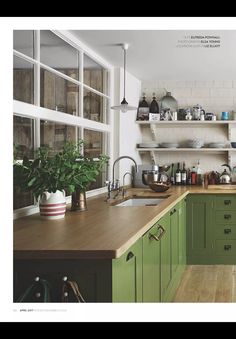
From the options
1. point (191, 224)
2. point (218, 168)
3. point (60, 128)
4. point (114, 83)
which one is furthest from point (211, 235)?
point (60, 128)

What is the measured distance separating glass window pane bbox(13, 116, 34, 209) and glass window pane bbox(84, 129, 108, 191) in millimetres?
548

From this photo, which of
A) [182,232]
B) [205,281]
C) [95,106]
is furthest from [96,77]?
[205,281]

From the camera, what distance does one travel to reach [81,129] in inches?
100.0

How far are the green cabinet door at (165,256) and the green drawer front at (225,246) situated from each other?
1.06 metres

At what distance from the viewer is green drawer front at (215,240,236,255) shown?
3.55 meters

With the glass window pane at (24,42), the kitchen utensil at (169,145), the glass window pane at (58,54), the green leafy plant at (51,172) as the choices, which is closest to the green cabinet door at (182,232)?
the kitchen utensil at (169,145)

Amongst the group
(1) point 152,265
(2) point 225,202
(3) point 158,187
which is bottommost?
(1) point 152,265

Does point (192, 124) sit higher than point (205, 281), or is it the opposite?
point (192, 124)

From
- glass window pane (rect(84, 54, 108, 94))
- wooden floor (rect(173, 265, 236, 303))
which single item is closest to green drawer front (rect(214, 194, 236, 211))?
wooden floor (rect(173, 265, 236, 303))

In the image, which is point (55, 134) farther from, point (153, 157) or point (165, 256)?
point (153, 157)

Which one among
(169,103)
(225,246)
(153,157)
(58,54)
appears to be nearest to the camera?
(58,54)

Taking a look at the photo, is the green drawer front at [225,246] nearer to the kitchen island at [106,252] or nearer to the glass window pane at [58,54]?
the kitchen island at [106,252]

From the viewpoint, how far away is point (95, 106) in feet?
9.37

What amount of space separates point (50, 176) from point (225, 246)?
6.93 feet
